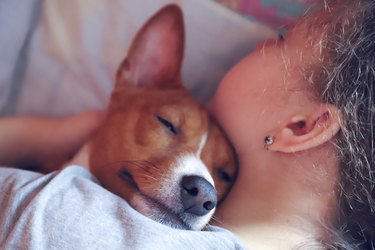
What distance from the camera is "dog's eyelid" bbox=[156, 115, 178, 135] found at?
139 centimetres

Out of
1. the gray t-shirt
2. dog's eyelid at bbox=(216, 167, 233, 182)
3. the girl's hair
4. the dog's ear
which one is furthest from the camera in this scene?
the dog's ear

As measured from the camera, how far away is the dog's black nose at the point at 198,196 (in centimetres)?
118

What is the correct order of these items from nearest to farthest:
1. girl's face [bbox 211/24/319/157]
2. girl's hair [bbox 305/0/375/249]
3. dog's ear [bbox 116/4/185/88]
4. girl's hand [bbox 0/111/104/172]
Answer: girl's hair [bbox 305/0/375/249], girl's face [bbox 211/24/319/157], dog's ear [bbox 116/4/185/88], girl's hand [bbox 0/111/104/172]

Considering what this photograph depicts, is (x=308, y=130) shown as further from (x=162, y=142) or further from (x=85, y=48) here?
(x=85, y=48)

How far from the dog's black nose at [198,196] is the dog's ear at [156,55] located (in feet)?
1.51

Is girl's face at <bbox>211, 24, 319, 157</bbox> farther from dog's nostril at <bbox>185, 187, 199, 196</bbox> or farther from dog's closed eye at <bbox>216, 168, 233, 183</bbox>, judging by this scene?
dog's nostril at <bbox>185, 187, 199, 196</bbox>

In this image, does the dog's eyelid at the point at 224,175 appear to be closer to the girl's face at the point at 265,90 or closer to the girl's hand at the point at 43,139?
the girl's face at the point at 265,90

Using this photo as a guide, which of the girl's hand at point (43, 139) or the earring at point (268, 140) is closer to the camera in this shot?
the earring at point (268, 140)

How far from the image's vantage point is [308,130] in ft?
4.04

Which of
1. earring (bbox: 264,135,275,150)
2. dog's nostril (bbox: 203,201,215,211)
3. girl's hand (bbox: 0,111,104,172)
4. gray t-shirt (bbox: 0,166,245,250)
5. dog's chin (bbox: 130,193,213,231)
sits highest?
earring (bbox: 264,135,275,150)

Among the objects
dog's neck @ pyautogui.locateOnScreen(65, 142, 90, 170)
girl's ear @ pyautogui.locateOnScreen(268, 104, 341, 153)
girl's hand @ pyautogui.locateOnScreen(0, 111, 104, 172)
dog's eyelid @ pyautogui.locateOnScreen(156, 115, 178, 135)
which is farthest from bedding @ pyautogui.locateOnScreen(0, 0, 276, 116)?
girl's ear @ pyautogui.locateOnScreen(268, 104, 341, 153)

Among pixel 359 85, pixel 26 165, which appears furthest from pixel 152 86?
pixel 359 85

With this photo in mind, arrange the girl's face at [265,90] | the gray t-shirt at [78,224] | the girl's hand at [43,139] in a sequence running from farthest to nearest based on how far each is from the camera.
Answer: the girl's hand at [43,139] → the girl's face at [265,90] → the gray t-shirt at [78,224]

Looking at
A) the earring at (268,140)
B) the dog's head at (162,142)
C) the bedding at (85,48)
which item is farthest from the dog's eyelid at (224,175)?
the bedding at (85,48)
